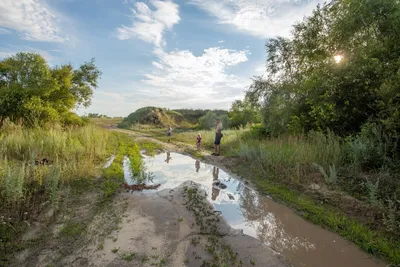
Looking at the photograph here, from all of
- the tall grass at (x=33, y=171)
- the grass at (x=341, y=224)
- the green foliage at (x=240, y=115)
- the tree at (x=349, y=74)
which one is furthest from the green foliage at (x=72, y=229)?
the green foliage at (x=240, y=115)

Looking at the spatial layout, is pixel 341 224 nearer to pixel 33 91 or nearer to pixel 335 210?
pixel 335 210

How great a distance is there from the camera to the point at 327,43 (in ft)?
41.3

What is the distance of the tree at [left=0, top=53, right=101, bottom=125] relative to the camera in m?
13.4

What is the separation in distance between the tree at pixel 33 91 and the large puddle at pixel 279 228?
10.6 meters

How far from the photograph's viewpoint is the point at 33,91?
13953mm

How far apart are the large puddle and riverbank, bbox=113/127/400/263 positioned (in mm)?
225

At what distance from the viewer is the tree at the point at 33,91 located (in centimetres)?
1345

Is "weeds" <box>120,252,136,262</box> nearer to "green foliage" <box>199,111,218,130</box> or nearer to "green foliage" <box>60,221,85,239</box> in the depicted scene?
"green foliage" <box>60,221,85,239</box>

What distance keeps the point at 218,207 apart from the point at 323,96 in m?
7.25

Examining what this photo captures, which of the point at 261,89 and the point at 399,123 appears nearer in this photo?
the point at 399,123

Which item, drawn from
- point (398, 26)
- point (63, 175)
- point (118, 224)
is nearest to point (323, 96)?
point (398, 26)

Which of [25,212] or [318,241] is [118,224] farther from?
[318,241]

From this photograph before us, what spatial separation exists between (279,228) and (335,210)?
65.4 inches

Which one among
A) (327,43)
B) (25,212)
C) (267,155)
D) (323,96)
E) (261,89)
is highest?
(327,43)
